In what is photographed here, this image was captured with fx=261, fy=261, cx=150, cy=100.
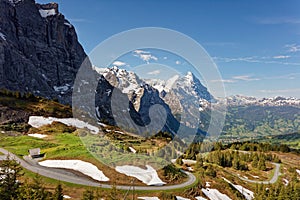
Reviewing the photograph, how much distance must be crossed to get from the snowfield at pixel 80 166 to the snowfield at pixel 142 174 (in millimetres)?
3636

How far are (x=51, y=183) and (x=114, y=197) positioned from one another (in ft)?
46.0

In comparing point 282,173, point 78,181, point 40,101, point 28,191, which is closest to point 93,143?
point 78,181

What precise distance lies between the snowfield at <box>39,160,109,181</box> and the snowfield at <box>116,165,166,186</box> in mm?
3636

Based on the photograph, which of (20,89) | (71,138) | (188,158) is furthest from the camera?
(20,89)

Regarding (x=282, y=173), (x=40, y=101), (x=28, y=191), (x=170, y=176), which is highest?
(x=40, y=101)

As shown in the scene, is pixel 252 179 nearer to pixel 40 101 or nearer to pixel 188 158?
pixel 188 158

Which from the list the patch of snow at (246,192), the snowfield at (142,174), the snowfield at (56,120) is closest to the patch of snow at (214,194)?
the snowfield at (142,174)

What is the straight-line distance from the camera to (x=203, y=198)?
50.9 metres

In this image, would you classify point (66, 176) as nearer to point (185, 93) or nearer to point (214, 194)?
point (185, 93)

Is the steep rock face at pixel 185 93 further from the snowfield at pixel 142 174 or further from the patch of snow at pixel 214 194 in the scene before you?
the patch of snow at pixel 214 194

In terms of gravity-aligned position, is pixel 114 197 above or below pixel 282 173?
above

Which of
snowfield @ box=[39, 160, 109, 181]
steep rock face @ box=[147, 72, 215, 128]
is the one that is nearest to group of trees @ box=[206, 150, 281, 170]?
steep rock face @ box=[147, 72, 215, 128]

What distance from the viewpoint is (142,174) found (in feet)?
161

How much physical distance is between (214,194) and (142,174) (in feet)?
56.7
